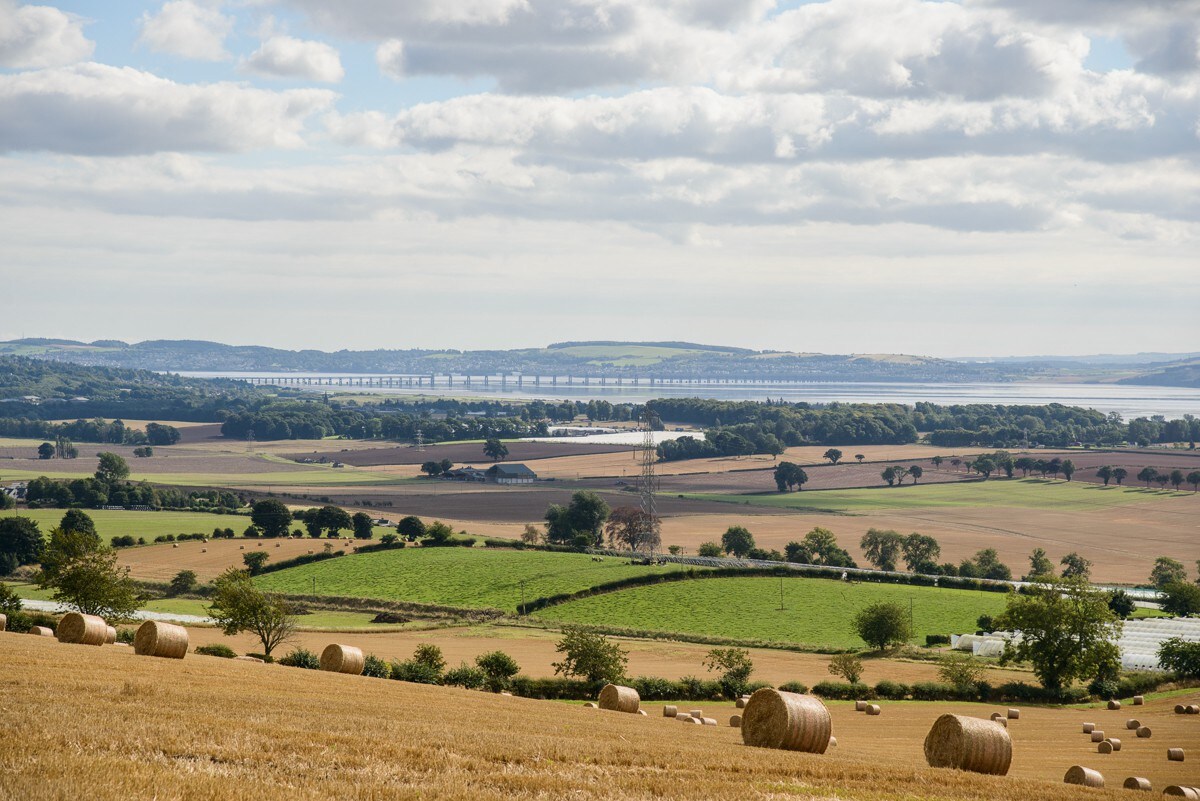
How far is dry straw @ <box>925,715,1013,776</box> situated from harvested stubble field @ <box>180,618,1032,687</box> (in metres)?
26.3

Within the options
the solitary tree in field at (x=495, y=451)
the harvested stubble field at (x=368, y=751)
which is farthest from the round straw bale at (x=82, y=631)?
the solitary tree in field at (x=495, y=451)

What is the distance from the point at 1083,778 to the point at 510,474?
13749cm

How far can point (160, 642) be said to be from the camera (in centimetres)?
3406

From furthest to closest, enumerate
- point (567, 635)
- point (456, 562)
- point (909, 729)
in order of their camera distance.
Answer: point (456, 562) < point (567, 635) < point (909, 729)

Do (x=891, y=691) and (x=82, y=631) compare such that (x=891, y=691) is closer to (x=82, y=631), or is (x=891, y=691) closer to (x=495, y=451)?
(x=82, y=631)

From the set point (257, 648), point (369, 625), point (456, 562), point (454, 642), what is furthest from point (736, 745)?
point (456, 562)

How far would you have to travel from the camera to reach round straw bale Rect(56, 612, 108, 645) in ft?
120

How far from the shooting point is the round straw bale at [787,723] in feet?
84.9

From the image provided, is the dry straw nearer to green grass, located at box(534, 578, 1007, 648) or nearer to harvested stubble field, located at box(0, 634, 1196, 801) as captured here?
harvested stubble field, located at box(0, 634, 1196, 801)

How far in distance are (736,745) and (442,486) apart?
4953 inches

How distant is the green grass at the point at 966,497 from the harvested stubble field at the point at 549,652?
6670 centimetres

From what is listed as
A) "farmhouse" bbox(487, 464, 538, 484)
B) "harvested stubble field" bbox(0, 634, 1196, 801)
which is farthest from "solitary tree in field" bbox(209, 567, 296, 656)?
"farmhouse" bbox(487, 464, 538, 484)

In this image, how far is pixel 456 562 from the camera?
9031cm

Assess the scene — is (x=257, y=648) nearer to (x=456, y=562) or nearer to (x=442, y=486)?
(x=456, y=562)
